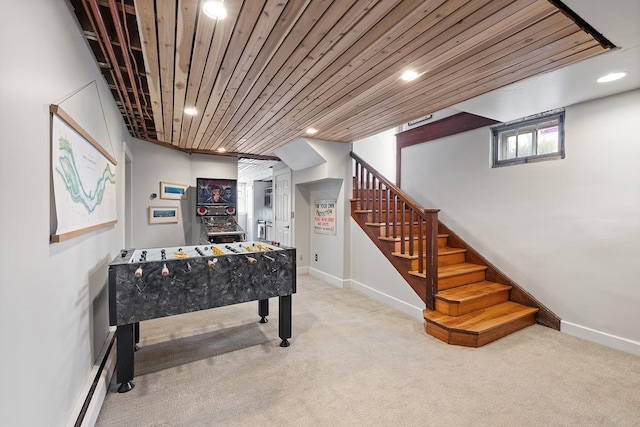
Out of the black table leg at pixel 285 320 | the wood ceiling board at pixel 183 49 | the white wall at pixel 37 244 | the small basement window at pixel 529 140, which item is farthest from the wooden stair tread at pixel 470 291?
the wood ceiling board at pixel 183 49

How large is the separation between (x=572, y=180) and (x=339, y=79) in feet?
8.70

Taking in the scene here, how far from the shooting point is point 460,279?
3.52 meters

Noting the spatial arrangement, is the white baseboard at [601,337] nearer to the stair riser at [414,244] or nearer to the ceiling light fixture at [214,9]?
the stair riser at [414,244]

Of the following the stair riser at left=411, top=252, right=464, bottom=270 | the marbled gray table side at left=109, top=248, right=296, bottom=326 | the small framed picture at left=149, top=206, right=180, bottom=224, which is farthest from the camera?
the small framed picture at left=149, top=206, right=180, bottom=224

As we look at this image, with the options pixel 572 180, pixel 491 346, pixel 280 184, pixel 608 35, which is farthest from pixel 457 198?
pixel 280 184

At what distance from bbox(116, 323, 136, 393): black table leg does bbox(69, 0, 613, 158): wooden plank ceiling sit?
2.03 metres

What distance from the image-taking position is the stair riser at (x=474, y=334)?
2755mm

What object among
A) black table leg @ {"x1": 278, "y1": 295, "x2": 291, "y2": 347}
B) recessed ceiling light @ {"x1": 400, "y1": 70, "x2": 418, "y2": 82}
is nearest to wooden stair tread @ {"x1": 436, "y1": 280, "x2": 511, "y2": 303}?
black table leg @ {"x1": 278, "y1": 295, "x2": 291, "y2": 347}

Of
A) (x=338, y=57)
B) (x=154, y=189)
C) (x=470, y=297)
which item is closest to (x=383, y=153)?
(x=470, y=297)

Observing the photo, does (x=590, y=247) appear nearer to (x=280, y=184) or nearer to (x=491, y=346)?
(x=491, y=346)

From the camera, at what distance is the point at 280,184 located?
634 cm

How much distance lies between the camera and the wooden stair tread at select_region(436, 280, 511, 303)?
314cm

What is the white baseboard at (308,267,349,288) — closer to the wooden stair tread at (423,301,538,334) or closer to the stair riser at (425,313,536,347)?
the wooden stair tread at (423,301,538,334)

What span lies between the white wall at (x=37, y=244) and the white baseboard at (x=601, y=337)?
4222 millimetres
